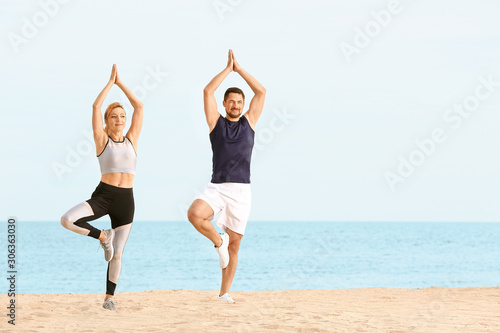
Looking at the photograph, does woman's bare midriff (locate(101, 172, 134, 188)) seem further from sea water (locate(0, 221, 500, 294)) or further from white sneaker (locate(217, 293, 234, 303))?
sea water (locate(0, 221, 500, 294))

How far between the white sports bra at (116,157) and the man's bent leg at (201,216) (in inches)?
31.6

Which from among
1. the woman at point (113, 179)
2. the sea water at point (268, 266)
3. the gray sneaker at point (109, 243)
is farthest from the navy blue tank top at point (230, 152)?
the sea water at point (268, 266)

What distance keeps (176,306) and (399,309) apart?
256cm

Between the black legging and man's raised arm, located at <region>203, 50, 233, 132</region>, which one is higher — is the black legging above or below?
below

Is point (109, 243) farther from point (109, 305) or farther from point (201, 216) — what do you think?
point (201, 216)

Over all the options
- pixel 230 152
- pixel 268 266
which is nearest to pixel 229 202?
pixel 230 152

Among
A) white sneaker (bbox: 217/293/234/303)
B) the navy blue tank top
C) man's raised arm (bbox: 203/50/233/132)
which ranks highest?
man's raised arm (bbox: 203/50/233/132)

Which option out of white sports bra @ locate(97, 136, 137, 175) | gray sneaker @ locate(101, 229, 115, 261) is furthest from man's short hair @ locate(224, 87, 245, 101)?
gray sneaker @ locate(101, 229, 115, 261)

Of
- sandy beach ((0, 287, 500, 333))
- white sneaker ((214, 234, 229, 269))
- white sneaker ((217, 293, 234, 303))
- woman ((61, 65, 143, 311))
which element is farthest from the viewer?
white sneaker ((217, 293, 234, 303))

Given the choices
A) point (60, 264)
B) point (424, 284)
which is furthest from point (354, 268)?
point (60, 264)

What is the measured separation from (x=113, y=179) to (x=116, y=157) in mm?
242

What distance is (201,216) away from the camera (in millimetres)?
6848

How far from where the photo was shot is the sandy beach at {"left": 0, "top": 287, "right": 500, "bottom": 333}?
235 inches

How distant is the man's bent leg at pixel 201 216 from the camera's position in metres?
6.82
